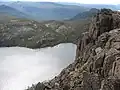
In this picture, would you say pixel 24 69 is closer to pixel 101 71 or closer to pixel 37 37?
pixel 101 71

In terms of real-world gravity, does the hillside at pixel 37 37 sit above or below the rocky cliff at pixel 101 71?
below

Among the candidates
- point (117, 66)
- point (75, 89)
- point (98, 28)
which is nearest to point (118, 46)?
point (117, 66)

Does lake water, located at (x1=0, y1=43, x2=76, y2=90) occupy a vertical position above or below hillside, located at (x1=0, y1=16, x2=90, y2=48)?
above

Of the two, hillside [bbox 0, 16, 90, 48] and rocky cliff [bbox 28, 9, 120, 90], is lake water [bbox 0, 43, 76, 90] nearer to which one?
rocky cliff [bbox 28, 9, 120, 90]

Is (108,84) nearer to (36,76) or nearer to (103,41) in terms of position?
(103,41)

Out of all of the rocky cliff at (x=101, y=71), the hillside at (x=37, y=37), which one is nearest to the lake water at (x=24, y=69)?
the rocky cliff at (x=101, y=71)

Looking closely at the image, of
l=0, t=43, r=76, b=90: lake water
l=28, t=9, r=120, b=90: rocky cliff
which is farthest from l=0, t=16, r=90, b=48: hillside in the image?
l=28, t=9, r=120, b=90: rocky cliff

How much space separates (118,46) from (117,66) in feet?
17.2

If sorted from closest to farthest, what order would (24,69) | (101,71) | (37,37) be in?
(101,71), (24,69), (37,37)

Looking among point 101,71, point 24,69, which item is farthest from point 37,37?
point 101,71

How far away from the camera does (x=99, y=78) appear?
29.8m

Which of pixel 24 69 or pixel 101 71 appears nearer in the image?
pixel 101 71

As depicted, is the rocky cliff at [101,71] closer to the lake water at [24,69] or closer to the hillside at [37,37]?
the lake water at [24,69]

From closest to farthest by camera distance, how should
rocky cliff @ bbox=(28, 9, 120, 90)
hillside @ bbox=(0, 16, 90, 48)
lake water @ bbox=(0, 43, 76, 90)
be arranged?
1. rocky cliff @ bbox=(28, 9, 120, 90)
2. lake water @ bbox=(0, 43, 76, 90)
3. hillside @ bbox=(0, 16, 90, 48)
